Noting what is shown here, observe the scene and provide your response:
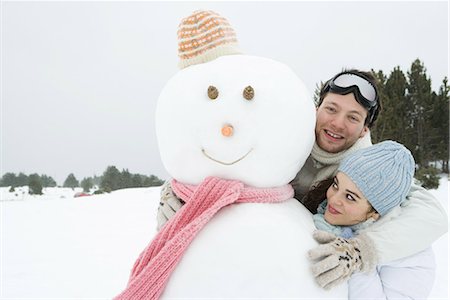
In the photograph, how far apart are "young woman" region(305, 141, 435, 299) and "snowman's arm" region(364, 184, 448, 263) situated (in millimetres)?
45

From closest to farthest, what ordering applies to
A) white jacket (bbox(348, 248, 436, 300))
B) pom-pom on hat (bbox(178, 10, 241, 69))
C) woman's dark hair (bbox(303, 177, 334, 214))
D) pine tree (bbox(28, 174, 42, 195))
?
1. white jacket (bbox(348, 248, 436, 300))
2. pom-pom on hat (bbox(178, 10, 241, 69))
3. woman's dark hair (bbox(303, 177, 334, 214))
4. pine tree (bbox(28, 174, 42, 195))

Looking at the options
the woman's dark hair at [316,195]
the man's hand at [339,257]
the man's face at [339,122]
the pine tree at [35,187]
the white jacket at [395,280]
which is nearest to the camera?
the man's hand at [339,257]

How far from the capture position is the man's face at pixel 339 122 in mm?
1912

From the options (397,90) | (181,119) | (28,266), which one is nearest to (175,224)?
(181,119)

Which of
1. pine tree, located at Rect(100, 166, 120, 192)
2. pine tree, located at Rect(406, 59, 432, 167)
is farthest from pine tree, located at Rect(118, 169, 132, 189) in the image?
pine tree, located at Rect(406, 59, 432, 167)

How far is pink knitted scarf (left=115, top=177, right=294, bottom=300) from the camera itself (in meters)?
1.47

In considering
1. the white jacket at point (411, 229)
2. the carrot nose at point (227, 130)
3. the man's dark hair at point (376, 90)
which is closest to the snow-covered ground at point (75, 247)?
the man's dark hair at point (376, 90)

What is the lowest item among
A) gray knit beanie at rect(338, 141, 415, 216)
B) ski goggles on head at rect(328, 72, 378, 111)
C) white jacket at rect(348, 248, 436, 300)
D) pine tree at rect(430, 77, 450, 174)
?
pine tree at rect(430, 77, 450, 174)

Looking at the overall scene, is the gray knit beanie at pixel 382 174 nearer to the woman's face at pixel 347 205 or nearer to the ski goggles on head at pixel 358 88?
the woman's face at pixel 347 205

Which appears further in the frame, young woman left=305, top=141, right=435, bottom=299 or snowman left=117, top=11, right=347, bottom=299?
young woman left=305, top=141, right=435, bottom=299

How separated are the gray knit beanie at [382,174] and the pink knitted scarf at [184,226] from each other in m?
0.27

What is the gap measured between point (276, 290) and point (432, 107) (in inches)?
690

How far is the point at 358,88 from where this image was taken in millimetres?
1909

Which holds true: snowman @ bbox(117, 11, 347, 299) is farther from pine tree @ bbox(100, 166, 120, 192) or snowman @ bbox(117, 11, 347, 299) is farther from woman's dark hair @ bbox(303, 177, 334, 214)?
pine tree @ bbox(100, 166, 120, 192)
